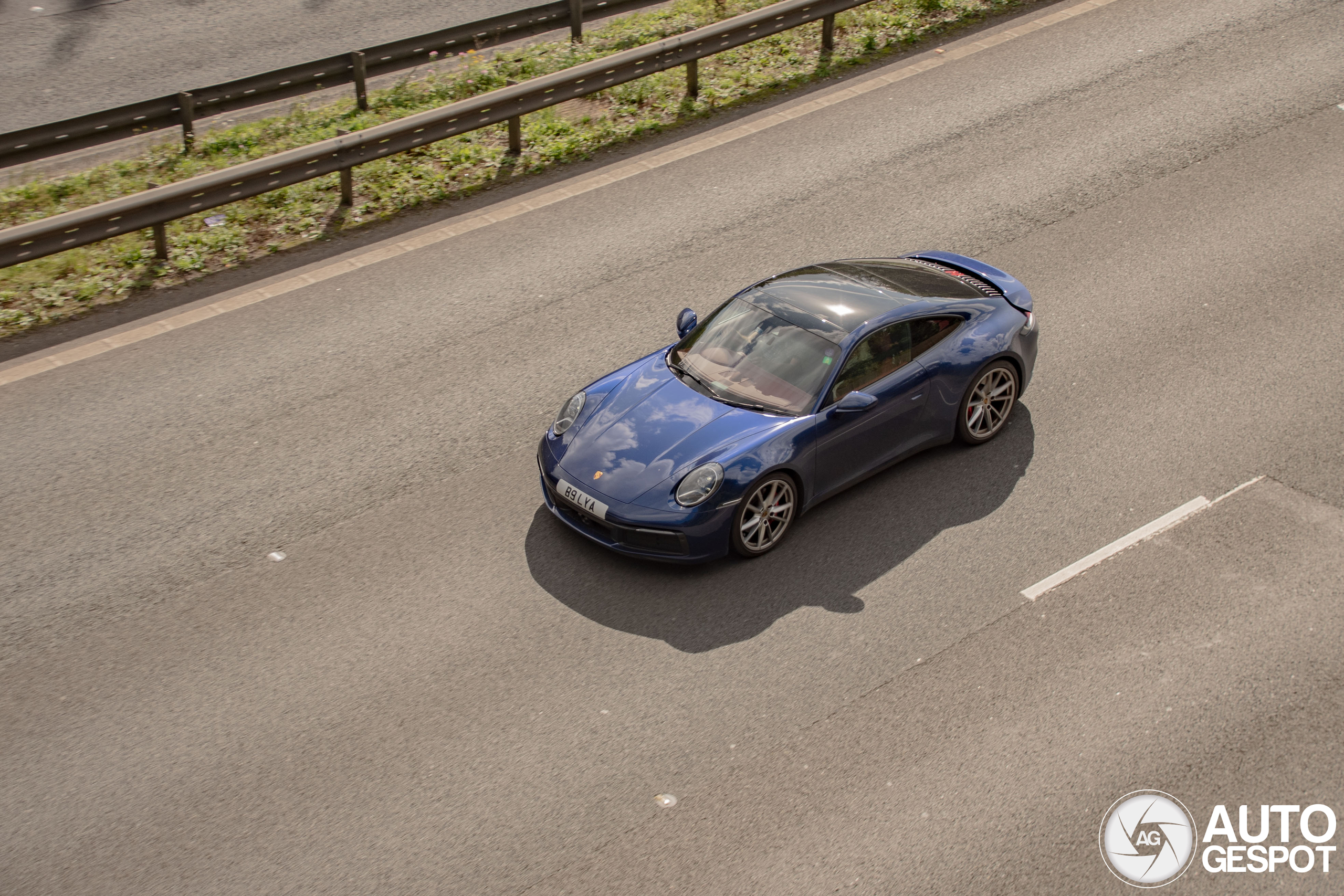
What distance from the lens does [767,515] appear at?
765 centimetres

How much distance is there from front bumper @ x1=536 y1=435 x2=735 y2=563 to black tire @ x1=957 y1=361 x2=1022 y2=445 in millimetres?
2182

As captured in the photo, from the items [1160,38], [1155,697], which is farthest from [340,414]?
[1160,38]

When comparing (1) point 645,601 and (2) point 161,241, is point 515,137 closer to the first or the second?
(2) point 161,241

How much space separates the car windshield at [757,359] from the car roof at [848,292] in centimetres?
11

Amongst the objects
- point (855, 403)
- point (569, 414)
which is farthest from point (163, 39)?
point (855, 403)

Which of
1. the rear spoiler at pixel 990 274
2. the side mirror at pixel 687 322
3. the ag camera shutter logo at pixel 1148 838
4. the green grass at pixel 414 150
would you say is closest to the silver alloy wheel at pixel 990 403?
the rear spoiler at pixel 990 274

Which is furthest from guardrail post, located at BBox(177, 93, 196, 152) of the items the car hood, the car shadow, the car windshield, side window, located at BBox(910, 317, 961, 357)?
side window, located at BBox(910, 317, 961, 357)

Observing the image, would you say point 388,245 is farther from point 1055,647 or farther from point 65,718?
point 1055,647

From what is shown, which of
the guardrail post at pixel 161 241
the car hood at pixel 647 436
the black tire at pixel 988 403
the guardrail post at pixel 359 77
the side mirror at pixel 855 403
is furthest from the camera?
the guardrail post at pixel 359 77

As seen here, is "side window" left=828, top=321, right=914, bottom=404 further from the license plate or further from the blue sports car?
the license plate

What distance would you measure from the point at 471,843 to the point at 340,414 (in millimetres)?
4204

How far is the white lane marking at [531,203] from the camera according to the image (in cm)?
1007

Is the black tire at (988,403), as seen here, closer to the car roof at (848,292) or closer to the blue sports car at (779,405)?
the blue sports car at (779,405)

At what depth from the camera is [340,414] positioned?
9109 mm
